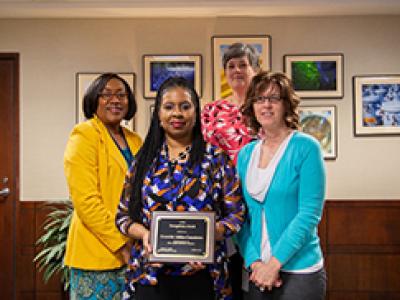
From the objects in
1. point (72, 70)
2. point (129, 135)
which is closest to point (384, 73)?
point (72, 70)

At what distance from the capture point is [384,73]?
4.77 meters

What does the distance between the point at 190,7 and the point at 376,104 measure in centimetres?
180

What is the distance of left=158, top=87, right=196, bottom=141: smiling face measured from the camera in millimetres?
2012

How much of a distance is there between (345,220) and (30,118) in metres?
2.83

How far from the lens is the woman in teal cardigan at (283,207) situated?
1.90m

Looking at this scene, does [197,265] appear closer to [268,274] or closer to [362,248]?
[268,274]

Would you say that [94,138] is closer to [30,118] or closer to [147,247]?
[147,247]

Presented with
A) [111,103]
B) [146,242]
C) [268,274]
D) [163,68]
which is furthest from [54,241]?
[268,274]

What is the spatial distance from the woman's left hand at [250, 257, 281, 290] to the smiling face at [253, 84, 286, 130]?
1.61 feet

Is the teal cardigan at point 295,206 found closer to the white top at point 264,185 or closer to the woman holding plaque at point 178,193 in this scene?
the white top at point 264,185

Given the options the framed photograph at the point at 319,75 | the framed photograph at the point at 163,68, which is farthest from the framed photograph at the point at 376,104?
the framed photograph at the point at 163,68

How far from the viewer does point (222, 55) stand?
15.4ft

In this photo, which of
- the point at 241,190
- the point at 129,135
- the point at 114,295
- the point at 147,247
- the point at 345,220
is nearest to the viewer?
the point at 147,247

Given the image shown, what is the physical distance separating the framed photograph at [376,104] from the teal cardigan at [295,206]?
2.95m
